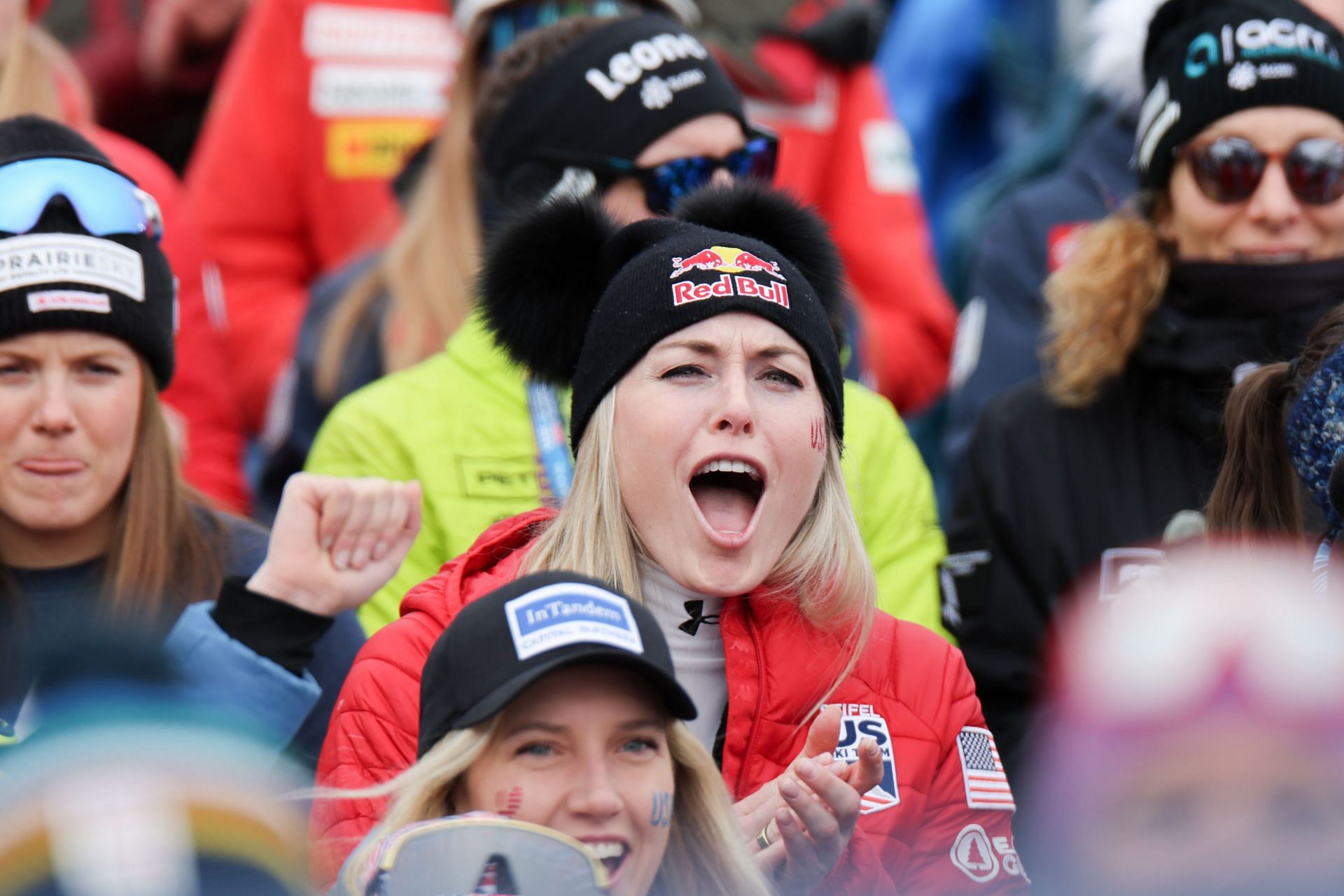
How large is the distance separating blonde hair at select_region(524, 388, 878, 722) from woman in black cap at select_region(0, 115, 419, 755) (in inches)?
17.1

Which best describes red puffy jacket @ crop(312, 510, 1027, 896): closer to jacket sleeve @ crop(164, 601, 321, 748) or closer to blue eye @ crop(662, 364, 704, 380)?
jacket sleeve @ crop(164, 601, 321, 748)

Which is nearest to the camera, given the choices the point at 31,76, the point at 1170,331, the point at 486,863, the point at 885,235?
the point at 486,863

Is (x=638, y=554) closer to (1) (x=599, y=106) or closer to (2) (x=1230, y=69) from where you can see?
(1) (x=599, y=106)

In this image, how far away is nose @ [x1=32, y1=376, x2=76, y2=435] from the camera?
3539 millimetres

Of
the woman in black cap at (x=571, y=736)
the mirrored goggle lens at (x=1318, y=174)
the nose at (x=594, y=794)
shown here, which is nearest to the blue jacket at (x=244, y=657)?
the woman in black cap at (x=571, y=736)

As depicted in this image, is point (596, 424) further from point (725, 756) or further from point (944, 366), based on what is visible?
point (944, 366)

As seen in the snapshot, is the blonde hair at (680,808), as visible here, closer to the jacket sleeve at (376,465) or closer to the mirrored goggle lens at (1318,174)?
the jacket sleeve at (376,465)

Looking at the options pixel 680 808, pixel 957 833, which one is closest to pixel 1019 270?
pixel 957 833

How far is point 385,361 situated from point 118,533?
1.14m

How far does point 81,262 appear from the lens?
142 inches

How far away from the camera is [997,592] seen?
13.5ft

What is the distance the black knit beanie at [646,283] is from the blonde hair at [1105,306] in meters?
0.98

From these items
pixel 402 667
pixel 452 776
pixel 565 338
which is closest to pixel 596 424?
pixel 565 338

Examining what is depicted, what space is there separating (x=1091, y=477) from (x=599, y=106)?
4.37 ft
